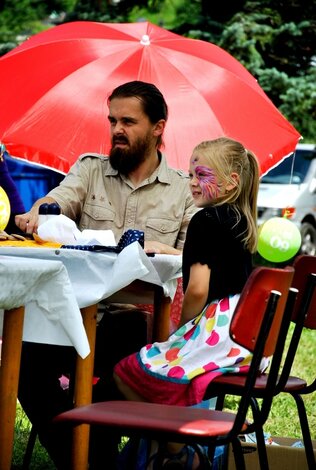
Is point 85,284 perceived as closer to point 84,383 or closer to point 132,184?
point 84,383

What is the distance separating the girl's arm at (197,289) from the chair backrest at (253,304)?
0.62 m

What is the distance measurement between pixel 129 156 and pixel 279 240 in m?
3.37

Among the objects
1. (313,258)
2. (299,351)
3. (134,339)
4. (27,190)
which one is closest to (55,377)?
(134,339)

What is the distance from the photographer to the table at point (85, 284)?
3.55m

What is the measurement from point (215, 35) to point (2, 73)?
29.6ft

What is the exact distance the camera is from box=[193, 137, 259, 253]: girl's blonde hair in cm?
420

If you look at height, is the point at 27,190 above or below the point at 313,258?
below

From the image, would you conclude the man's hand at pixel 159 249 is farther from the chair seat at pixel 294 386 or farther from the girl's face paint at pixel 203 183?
the chair seat at pixel 294 386

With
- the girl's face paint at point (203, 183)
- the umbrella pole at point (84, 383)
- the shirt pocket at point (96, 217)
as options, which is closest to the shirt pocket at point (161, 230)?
the shirt pocket at point (96, 217)

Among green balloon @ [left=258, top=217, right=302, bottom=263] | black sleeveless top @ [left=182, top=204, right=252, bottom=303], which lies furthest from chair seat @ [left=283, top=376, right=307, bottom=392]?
green balloon @ [left=258, top=217, right=302, bottom=263]

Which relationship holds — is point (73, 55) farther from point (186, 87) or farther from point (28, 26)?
point (28, 26)

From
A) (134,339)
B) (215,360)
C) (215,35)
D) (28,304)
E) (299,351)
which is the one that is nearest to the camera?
(28,304)

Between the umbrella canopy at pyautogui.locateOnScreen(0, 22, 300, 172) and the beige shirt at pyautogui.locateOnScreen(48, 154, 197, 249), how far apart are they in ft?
3.63

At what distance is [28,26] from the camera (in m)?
20.8
